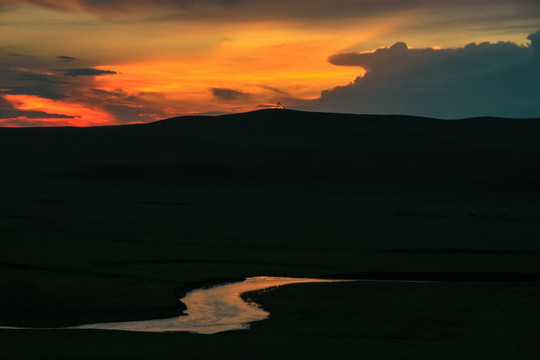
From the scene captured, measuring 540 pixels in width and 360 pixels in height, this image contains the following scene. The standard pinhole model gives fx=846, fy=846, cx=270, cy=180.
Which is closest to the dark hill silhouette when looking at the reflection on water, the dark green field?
the dark green field

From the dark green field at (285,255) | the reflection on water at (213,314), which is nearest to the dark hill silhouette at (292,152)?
the dark green field at (285,255)

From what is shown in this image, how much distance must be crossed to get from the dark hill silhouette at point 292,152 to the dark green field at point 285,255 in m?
0.89

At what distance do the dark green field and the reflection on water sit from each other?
76cm

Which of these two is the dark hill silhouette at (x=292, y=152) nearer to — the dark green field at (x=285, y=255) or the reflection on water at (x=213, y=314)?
the dark green field at (x=285, y=255)

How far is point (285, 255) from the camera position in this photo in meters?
43.8

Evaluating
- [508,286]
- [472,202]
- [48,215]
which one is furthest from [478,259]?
[472,202]

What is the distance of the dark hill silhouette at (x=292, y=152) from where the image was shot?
4966 inches

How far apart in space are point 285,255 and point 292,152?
339ft

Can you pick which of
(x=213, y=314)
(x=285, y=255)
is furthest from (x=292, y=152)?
(x=213, y=314)

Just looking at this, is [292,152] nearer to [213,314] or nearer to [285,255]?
[285,255]

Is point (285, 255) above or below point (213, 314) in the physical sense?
above

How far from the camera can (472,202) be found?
3413 inches

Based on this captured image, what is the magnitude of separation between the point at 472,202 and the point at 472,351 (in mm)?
66645

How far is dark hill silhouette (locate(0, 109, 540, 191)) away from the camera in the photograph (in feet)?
414
